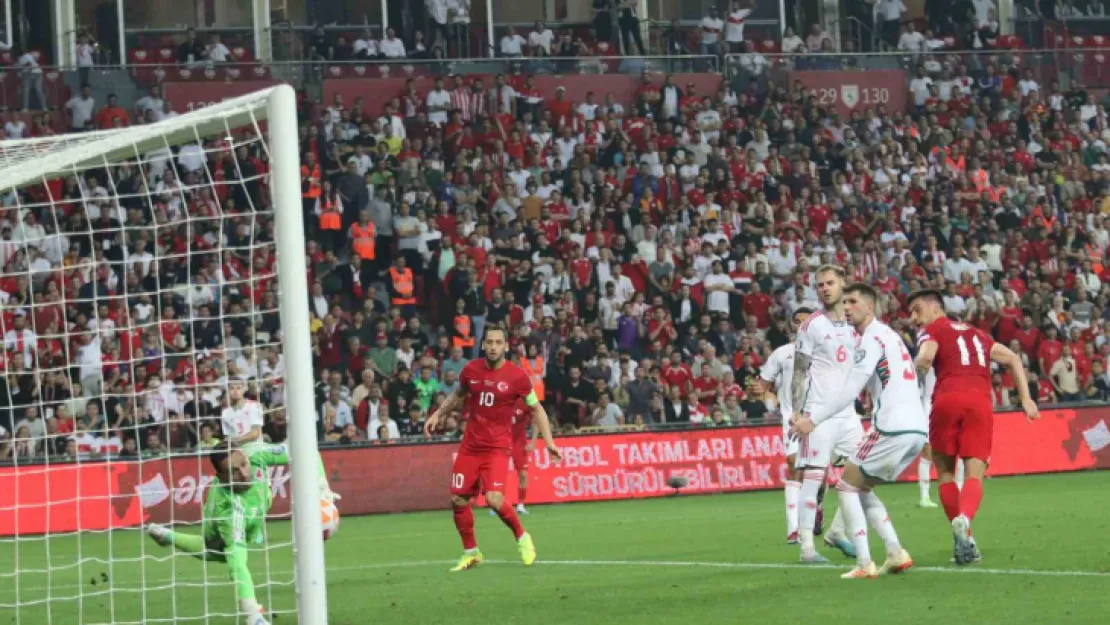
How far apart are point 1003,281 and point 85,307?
15678 millimetres

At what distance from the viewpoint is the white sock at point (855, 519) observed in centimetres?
1211

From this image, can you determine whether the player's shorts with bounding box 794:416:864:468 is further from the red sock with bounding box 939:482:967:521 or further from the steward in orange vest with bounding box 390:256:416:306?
the steward in orange vest with bounding box 390:256:416:306

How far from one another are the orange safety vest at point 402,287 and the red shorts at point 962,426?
14.4m

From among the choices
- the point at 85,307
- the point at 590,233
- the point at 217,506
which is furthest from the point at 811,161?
the point at 217,506

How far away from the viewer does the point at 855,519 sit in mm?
12180

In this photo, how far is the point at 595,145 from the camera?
31.3 m

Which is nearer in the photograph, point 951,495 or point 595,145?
point 951,495

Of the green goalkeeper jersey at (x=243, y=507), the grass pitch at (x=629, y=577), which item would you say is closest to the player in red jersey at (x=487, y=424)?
the grass pitch at (x=629, y=577)

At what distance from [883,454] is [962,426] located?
136 centimetres

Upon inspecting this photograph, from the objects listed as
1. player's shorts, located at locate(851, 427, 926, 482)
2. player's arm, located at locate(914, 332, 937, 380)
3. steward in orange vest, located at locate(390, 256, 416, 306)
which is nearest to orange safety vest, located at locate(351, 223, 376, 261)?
steward in orange vest, located at locate(390, 256, 416, 306)

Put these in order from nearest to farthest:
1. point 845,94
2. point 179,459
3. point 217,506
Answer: point 217,506, point 179,459, point 845,94

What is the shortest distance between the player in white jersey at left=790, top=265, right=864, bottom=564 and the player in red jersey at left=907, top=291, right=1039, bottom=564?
61 centimetres

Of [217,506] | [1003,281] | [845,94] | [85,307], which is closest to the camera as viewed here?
[217,506]

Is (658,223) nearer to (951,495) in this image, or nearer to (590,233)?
(590,233)
